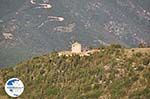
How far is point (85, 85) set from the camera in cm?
14462

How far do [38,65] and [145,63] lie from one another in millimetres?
38983

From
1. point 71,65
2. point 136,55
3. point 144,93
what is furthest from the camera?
point 71,65

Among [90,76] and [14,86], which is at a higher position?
[14,86]

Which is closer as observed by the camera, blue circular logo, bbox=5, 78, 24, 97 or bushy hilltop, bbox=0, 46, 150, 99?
blue circular logo, bbox=5, 78, 24, 97

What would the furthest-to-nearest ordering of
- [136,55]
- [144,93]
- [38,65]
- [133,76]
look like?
[38,65], [136,55], [133,76], [144,93]

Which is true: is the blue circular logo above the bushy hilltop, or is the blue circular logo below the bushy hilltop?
above

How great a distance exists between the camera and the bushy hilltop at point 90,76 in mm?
133625

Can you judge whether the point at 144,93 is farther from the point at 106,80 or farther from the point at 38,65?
the point at 38,65

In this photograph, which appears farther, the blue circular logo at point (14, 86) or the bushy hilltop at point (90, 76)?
the bushy hilltop at point (90, 76)

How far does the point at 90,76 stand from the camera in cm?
14862

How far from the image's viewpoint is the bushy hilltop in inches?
5261

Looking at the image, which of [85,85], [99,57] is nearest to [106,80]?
[85,85]

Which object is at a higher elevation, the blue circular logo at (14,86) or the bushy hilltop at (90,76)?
the blue circular logo at (14,86)

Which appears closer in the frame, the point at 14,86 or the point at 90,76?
the point at 14,86
